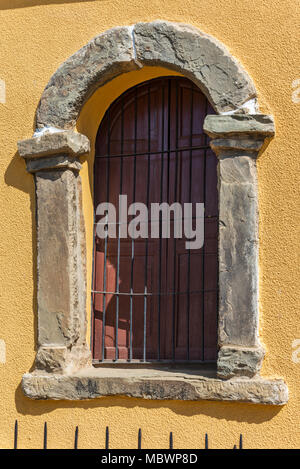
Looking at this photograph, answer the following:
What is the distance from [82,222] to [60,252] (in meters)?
0.27

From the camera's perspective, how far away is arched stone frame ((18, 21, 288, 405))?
4176 millimetres

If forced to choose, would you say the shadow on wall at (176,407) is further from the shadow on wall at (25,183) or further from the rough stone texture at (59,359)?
the shadow on wall at (25,183)

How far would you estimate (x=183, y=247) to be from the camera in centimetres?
474

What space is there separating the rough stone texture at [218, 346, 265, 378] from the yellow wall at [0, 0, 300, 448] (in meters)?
0.10

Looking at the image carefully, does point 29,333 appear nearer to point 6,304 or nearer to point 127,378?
point 6,304

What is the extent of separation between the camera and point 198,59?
14.4ft

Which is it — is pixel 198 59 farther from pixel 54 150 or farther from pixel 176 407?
pixel 176 407

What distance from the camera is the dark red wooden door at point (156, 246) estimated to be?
4664 millimetres

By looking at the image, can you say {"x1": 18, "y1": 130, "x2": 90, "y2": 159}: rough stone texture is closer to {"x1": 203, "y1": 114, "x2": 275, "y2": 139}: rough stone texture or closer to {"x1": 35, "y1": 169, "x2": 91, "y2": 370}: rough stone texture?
{"x1": 35, "y1": 169, "x2": 91, "y2": 370}: rough stone texture

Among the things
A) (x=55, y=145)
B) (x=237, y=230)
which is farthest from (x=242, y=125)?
(x=55, y=145)

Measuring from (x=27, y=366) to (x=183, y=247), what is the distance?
133 cm

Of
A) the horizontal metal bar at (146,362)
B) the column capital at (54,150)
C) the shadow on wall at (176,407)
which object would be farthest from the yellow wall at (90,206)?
the horizontal metal bar at (146,362)

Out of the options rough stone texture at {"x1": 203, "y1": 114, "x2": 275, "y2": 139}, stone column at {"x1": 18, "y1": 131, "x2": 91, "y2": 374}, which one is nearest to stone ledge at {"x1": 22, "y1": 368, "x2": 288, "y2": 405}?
stone column at {"x1": 18, "y1": 131, "x2": 91, "y2": 374}
